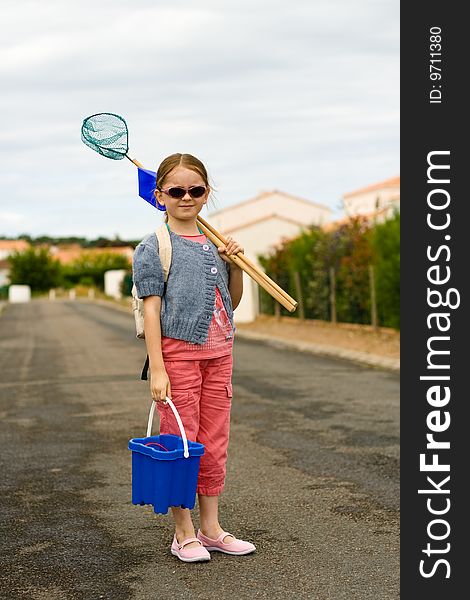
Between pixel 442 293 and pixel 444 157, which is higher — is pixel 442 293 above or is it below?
below

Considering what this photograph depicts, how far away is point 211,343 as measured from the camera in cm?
483

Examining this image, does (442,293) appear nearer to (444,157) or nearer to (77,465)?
(444,157)

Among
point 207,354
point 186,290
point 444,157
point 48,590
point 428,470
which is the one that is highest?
point 444,157

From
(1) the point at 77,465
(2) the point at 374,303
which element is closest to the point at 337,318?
(2) the point at 374,303

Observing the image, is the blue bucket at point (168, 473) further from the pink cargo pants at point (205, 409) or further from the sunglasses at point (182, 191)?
the sunglasses at point (182, 191)

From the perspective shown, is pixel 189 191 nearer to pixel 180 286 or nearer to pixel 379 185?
pixel 180 286

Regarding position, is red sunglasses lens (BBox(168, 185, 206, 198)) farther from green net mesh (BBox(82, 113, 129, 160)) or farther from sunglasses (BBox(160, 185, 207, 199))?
green net mesh (BBox(82, 113, 129, 160))

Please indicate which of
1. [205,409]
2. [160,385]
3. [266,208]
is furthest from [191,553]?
[266,208]

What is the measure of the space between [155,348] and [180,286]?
32 centimetres

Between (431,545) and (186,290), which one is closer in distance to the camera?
(431,545)

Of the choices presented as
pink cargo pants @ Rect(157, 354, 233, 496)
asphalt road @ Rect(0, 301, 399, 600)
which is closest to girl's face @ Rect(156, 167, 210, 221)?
pink cargo pants @ Rect(157, 354, 233, 496)

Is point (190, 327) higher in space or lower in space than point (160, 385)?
higher

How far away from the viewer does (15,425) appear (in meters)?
9.30

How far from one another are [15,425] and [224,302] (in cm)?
496
